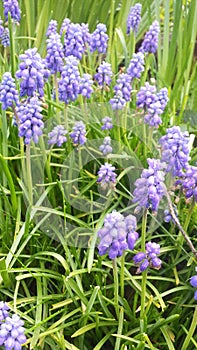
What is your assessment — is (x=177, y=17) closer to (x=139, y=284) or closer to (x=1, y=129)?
(x=1, y=129)

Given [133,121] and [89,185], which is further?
[133,121]

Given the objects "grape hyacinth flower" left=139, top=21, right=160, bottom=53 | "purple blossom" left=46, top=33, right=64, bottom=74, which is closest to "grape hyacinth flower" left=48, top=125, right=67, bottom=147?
"purple blossom" left=46, top=33, right=64, bottom=74

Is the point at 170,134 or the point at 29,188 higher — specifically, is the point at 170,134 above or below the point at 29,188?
above

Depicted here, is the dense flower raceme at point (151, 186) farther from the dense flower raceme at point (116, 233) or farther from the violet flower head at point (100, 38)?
the violet flower head at point (100, 38)

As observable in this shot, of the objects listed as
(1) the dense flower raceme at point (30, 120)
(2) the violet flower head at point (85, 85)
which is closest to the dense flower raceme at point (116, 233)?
(1) the dense flower raceme at point (30, 120)

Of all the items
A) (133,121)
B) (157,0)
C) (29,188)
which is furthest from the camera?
(157,0)

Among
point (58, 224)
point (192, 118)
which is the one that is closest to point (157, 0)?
point (192, 118)
